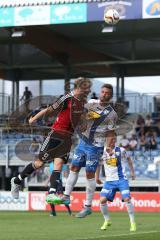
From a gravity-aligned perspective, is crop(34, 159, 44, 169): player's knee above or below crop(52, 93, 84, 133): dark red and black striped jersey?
below

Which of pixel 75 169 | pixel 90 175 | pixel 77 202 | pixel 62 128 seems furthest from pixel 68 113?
pixel 77 202

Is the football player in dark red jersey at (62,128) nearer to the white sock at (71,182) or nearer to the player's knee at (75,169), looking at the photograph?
the white sock at (71,182)

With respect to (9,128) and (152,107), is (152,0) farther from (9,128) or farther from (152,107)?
(9,128)

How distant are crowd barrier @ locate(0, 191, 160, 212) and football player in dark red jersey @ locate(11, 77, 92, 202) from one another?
1232 centimetres

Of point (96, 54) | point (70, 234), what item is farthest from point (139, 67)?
point (70, 234)

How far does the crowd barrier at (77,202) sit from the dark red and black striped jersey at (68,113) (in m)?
12.5

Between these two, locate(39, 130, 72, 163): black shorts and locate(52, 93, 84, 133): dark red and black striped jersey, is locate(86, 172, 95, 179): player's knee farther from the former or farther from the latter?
locate(52, 93, 84, 133): dark red and black striped jersey

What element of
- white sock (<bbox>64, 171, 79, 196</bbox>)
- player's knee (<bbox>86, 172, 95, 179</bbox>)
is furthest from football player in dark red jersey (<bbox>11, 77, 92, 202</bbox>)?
player's knee (<bbox>86, 172, 95, 179</bbox>)

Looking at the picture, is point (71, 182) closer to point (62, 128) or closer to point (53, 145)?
point (53, 145)

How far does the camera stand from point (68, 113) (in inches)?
487

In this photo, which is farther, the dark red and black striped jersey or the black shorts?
the black shorts

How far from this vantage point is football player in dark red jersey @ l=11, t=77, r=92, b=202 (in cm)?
1224

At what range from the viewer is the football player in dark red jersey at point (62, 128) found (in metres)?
12.2

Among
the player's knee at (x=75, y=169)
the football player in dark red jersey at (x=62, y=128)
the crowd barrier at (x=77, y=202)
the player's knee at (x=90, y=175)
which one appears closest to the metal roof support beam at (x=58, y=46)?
the crowd barrier at (x=77, y=202)
